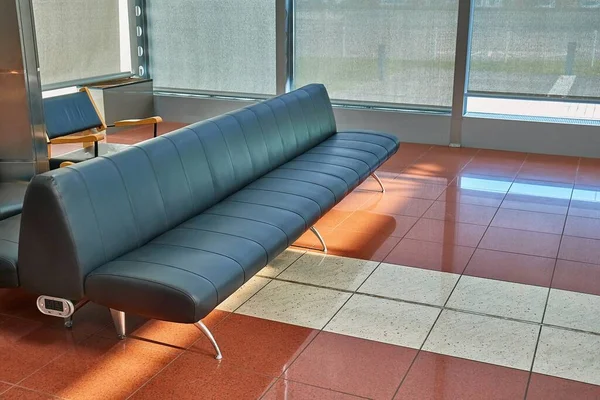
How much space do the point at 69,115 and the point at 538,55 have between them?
446 cm

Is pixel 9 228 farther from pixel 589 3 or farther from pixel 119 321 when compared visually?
pixel 589 3

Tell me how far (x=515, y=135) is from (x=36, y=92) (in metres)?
4.63

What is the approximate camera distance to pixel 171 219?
3533 millimetres

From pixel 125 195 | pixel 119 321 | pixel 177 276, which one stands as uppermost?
pixel 125 195

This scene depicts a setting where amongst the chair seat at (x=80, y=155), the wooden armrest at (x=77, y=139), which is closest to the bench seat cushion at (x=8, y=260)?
the chair seat at (x=80, y=155)

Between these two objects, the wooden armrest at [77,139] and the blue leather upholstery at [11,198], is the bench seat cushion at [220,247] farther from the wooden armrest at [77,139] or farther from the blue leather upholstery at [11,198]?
the wooden armrest at [77,139]

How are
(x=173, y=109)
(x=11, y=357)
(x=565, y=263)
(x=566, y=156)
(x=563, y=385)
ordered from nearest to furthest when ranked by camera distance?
(x=563, y=385) → (x=11, y=357) → (x=565, y=263) → (x=566, y=156) → (x=173, y=109)

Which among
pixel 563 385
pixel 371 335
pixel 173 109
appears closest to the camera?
pixel 563 385

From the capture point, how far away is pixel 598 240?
4.68 meters

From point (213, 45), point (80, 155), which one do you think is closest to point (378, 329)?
point (80, 155)

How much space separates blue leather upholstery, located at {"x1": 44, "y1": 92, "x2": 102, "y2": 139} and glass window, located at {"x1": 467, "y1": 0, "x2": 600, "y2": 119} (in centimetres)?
377

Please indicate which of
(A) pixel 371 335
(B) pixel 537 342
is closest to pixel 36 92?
(A) pixel 371 335

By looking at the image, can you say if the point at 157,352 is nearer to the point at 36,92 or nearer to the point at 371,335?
the point at 371,335

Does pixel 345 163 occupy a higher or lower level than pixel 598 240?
higher
